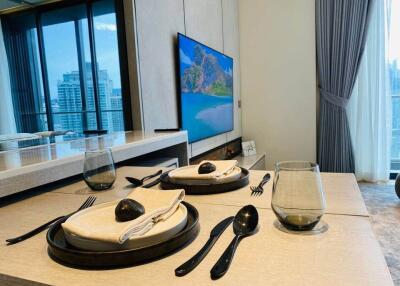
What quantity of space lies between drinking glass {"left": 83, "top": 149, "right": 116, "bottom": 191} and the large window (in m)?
0.81

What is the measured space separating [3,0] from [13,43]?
0.62ft

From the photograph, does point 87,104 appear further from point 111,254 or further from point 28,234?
point 111,254

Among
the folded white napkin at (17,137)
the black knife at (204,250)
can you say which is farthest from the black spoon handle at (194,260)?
the folded white napkin at (17,137)

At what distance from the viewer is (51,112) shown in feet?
5.68

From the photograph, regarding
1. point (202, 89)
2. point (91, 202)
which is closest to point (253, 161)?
point (202, 89)

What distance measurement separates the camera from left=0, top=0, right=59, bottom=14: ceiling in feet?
4.63

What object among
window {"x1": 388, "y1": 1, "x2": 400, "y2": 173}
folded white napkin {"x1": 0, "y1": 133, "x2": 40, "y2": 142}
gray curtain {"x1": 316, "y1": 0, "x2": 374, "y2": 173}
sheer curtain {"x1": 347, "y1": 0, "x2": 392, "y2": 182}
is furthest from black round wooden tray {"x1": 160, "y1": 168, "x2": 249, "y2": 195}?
window {"x1": 388, "y1": 1, "x2": 400, "y2": 173}

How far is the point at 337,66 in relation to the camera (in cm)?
390

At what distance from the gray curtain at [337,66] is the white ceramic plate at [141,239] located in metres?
3.83

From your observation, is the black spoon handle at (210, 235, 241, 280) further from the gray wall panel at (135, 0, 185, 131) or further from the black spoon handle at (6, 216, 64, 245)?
the gray wall panel at (135, 0, 185, 131)

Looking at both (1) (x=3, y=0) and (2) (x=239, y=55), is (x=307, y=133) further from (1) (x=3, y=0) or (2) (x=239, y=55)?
(1) (x=3, y=0)

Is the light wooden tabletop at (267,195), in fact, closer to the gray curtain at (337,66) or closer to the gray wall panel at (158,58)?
the gray wall panel at (158,58)

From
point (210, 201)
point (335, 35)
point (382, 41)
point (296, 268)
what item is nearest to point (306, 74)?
point (335, 35)

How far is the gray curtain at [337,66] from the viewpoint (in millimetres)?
3754
